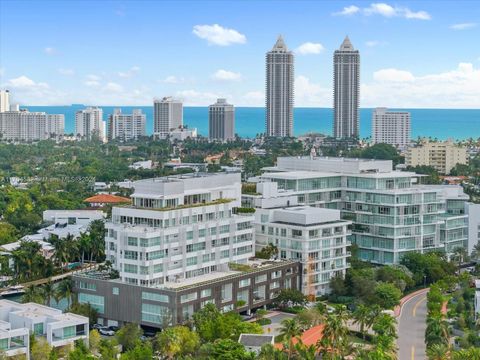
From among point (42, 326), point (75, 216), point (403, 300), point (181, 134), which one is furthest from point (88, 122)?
point (42, 326)

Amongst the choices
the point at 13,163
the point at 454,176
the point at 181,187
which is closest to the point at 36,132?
the point at 13,163

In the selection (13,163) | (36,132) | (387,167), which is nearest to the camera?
(387,167)

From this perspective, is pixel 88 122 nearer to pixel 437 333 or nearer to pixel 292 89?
pixel 292 89

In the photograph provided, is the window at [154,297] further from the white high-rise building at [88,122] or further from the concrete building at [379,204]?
the white high-rise building at [88,122]

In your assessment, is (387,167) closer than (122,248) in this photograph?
No

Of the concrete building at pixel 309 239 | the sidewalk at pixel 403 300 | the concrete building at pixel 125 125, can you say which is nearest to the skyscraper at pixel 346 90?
the concrete building at pixel 125 125

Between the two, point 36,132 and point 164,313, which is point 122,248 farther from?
point 36,132
